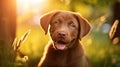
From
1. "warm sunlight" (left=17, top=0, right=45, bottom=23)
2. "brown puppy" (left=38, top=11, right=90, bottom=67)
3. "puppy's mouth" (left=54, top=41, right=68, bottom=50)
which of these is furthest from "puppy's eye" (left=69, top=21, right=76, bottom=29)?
"warm sunlight" (left=17, top=0, right=45, bottom=23)

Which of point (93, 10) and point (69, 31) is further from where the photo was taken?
point (93, 10)

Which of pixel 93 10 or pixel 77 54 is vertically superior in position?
pixel 93 10

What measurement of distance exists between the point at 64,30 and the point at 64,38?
2.5 inches

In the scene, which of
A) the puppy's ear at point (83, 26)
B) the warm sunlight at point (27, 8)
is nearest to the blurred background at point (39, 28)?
the warm sunlight at point (27, 8)

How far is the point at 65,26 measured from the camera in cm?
368

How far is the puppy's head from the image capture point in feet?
12.0

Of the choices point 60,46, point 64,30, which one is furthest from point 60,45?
point 64,30

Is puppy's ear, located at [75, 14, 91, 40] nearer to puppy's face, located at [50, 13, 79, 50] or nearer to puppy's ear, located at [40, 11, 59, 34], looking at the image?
puppy's face, located at [50, 13, 79, 50]

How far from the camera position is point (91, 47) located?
156 inches

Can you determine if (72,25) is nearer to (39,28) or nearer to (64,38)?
(64,38)

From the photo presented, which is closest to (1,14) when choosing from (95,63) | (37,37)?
(37,37)

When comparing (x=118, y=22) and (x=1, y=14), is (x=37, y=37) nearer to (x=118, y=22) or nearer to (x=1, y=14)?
(x=1, y=14)

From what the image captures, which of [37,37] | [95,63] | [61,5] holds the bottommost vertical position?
[95,63]

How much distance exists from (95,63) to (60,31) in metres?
0.53
